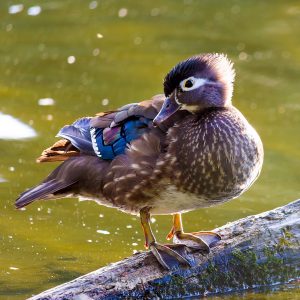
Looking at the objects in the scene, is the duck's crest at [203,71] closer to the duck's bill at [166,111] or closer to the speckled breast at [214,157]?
the duck's bill at [166,111]

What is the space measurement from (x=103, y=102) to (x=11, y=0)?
10.3 feet

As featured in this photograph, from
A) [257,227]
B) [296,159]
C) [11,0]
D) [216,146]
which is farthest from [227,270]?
[11,0]

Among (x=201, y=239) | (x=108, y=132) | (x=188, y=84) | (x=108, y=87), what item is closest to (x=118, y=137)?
(x=108, y=132)

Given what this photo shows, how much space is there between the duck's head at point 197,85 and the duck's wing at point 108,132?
0.15 meters

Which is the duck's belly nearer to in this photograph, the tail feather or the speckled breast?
the speckled breast

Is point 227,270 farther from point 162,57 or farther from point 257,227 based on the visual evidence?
point 162,57

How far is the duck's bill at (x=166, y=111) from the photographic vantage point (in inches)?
204

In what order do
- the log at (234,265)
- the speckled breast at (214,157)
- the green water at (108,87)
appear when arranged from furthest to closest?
the green water at (108,87) → the speckled breast at (214,157) → the log at (234,265)

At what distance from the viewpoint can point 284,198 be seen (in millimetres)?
7023

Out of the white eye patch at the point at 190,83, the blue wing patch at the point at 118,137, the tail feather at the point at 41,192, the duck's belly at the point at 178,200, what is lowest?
the duck's belly at the point at 178,200

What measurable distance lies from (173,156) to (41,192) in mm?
752

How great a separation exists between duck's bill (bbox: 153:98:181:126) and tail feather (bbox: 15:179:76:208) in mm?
622

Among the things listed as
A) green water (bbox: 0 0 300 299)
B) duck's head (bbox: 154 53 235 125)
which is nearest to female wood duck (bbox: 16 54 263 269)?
duck's head (bbox: 154 53 235 125)

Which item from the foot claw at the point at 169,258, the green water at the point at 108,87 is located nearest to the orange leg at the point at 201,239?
the foot claw at the point at 169,258
